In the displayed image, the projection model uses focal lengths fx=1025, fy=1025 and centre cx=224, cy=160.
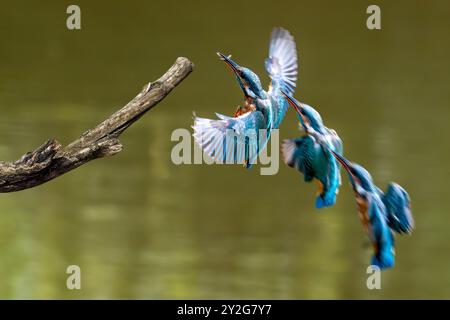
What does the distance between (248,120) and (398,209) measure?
0.14m

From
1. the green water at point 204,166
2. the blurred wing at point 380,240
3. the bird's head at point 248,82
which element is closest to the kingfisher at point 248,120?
the bird's head at point 248,82

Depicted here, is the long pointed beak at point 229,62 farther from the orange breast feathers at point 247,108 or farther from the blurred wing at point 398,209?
the blurred wing at point 398,209

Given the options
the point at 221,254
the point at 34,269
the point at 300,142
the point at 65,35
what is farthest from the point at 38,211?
the point at 300,142

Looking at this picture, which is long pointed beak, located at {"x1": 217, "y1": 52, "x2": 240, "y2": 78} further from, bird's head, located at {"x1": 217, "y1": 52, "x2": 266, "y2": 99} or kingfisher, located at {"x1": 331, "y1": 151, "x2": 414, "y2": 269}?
kingfisher, located at {"x1": 331, "y1": 151, "x2": 414, "y2": 269}

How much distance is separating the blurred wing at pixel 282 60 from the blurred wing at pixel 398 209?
17 cm

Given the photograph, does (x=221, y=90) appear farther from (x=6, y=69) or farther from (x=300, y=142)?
(x=300, y=142)

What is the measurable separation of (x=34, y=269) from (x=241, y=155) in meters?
3.57

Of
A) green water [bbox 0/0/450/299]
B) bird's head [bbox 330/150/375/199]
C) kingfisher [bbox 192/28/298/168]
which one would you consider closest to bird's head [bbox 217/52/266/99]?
kingfisher [bbox 192/28/298/168]

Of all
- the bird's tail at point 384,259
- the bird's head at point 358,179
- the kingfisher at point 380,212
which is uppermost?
the bird's head at point 358,179

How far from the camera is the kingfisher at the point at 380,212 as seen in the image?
80 centimetres

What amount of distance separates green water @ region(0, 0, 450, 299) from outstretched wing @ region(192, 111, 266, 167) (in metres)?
3.26

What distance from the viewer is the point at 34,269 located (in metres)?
4.28

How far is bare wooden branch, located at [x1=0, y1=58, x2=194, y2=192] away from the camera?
3.22 feet

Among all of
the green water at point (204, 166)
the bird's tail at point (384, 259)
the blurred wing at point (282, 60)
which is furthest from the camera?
the green water at point (204, 166)
